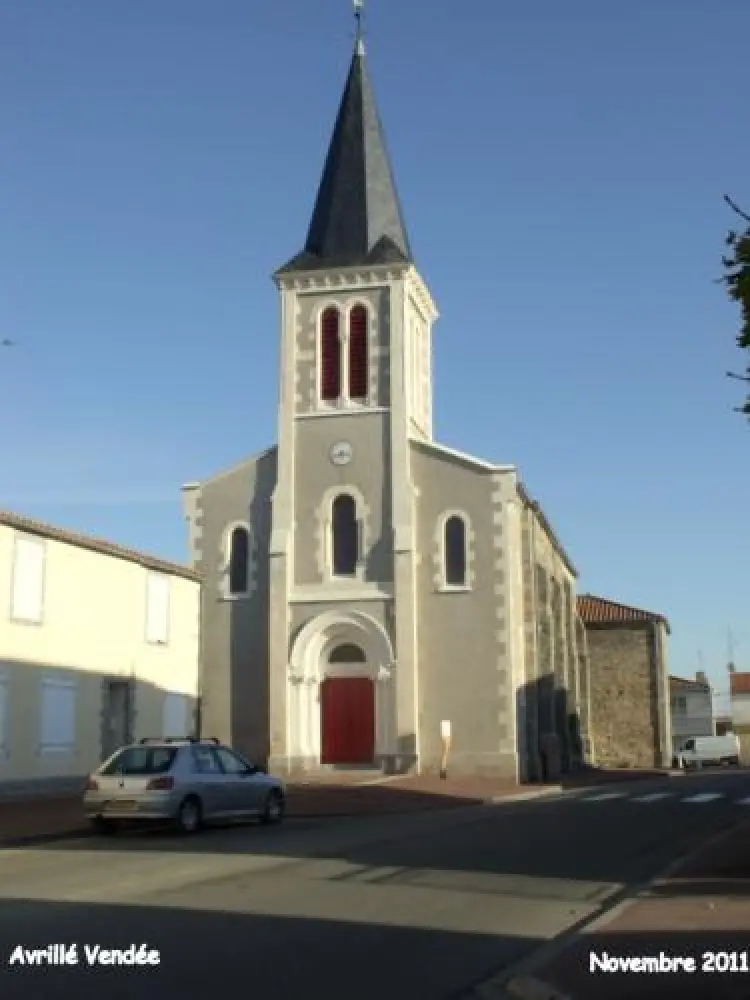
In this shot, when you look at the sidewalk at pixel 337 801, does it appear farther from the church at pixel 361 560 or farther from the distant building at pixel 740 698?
the distant building at pixel 740 698

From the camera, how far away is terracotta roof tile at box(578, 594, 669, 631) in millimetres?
55875

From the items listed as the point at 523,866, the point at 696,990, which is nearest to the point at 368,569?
the point at 523,866

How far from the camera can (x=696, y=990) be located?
23.5 ft

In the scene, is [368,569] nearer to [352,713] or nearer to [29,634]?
[352,713]

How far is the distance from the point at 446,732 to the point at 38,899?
23500 millimetres

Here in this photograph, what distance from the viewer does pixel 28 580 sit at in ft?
88.0

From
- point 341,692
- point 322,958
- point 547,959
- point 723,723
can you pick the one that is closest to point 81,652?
point 341,692

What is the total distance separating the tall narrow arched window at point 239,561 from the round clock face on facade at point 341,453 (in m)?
3.52

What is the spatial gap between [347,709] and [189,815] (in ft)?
55.0

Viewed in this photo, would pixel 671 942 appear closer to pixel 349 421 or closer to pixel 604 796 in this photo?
pixel 604 796

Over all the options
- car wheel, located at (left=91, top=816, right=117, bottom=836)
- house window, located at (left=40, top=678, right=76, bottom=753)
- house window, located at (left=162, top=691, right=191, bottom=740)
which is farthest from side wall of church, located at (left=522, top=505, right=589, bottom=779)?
car wheel, located at (left=91, top=816, right=117, bottom=836)

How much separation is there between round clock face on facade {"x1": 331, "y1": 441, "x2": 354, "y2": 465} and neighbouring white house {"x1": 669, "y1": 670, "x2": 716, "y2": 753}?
165 feet

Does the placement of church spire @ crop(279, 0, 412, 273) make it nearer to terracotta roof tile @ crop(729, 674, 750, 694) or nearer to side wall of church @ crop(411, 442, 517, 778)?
side wall of church @ crop(411, 442, 517, 778)

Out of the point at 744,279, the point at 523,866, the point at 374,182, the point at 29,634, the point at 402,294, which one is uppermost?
the point at 374,182
